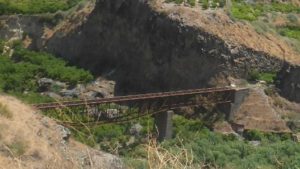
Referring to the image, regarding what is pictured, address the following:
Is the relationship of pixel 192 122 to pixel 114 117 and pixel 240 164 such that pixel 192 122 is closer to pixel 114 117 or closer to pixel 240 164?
pixel 114 117

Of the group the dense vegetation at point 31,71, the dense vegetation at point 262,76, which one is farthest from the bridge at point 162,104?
the dense vegetation at point 31,71

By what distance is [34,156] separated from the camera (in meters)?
15.2

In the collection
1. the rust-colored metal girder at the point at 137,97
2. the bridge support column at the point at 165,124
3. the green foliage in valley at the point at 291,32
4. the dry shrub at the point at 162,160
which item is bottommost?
the bridge support column at the point at 165,124

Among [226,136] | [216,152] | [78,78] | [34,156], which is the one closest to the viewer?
[34,156]

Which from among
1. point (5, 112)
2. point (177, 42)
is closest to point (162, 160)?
point (5, 112)

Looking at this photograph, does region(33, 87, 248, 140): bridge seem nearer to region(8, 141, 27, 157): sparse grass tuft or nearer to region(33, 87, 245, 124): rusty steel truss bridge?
region(33, 87, 245, 124): rusty steel truss bridge

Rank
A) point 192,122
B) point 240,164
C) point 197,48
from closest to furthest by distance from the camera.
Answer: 1. point 240,164
2. point 192,122
3. point 197,48

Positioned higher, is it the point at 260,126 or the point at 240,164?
the point at 240,164

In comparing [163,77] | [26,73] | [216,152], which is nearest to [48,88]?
[26,73]

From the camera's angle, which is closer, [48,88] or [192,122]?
[192,122]

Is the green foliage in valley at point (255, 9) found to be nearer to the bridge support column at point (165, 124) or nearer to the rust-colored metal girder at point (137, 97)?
the rust-colored metal girder at point (137, 97)

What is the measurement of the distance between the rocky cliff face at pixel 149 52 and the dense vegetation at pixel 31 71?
7.15 ft

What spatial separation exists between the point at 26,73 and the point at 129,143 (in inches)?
605

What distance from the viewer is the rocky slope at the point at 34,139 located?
47.1 ft
